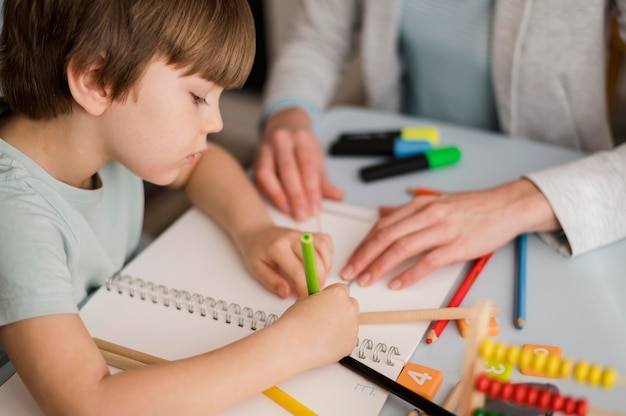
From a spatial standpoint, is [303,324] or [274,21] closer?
[303,324]

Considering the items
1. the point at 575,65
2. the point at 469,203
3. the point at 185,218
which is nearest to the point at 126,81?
the point at 185,218

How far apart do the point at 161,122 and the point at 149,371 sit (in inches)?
10.1

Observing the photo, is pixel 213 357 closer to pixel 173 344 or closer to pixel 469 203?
pixel 173 344

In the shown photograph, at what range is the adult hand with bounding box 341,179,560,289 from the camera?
688 mm

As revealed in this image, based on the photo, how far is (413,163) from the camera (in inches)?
34.5

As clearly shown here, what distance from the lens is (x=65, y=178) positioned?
0.70 metres

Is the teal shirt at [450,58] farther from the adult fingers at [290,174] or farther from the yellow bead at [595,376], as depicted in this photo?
the yellow bead at [595,376]

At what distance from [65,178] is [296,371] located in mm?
355

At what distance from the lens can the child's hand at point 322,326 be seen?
0.56 m

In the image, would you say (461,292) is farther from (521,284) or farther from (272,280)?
(272,280)

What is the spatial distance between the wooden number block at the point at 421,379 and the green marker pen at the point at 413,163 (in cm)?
35

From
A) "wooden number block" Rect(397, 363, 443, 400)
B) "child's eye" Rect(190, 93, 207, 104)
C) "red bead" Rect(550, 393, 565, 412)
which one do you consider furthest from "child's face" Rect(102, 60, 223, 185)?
"red bead" Rect(550, 393, 565, 412)

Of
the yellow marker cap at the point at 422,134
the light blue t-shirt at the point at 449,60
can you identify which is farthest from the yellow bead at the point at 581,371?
the light blue t-shirt at the point at 449,60

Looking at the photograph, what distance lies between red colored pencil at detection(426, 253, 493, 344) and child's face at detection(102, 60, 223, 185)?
12.8 inches
